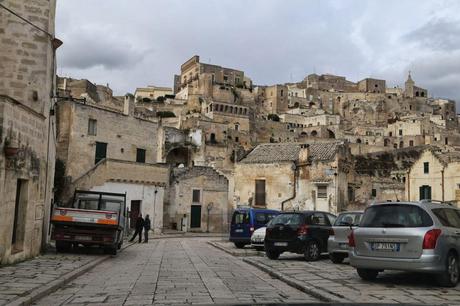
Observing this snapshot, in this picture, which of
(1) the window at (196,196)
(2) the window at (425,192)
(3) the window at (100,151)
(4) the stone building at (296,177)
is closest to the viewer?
(3) the window at (100,151)

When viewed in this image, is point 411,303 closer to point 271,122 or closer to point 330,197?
point 330,197

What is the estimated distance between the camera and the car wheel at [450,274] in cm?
973

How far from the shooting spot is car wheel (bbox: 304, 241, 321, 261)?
16.2m

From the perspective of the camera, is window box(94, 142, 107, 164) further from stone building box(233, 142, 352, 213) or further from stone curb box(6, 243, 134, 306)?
stone curb box(6, 243, 134, 306)

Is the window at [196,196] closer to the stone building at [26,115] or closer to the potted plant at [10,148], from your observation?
the stone building at [26,115]

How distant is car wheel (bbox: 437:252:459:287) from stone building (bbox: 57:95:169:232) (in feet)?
88.1

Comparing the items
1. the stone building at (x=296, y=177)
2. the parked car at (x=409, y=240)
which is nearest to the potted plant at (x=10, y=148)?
the parked car at (x=409, y=240)

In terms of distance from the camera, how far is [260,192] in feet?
133

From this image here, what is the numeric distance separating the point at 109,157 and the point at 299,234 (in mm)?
23506

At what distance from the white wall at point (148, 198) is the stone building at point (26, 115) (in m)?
17.3

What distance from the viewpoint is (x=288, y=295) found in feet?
31.1

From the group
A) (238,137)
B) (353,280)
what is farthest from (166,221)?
(238,137)

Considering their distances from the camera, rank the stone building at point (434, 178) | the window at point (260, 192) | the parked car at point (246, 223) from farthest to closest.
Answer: the window at point (260, 192)
the stone building at point (434, 178)
the parked car at point (246, 223)

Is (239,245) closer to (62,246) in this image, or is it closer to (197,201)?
(62,246)
